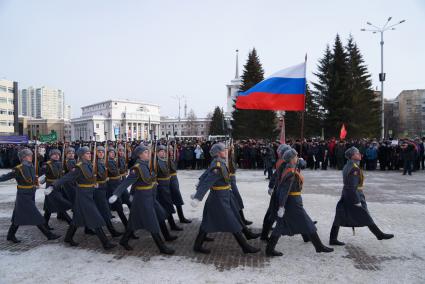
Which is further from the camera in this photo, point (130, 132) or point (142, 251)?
point (130, 132)

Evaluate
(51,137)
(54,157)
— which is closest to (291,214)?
(54,157)

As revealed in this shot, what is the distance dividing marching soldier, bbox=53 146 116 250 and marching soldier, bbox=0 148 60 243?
0.75m

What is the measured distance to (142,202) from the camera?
6.42 m

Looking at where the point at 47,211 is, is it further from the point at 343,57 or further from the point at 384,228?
the point at 343,57

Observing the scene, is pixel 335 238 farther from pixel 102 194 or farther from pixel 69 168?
pixel 69 168

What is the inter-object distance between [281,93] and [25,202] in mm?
6283

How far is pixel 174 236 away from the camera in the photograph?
7.27 metres

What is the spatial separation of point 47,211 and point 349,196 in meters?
6.71

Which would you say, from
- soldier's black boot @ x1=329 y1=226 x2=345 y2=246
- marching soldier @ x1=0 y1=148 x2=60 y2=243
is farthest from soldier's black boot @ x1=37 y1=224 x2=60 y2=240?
soldier's black boot @ x1=329 y1=226 x2=345 y2=246

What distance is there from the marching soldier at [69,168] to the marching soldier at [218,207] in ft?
13.3

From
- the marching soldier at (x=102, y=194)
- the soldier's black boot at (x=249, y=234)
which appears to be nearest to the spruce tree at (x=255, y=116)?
the marching soldier at (x=102, y=194)

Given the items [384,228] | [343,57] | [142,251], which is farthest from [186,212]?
[343,57]

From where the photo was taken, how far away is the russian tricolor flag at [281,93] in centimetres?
865

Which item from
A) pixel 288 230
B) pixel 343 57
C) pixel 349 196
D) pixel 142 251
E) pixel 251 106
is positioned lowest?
pixel 142 251
